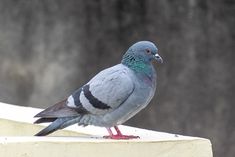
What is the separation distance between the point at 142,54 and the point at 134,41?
4.73 meters

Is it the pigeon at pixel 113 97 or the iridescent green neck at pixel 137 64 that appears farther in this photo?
the iridescent green neck at pixel 137 64

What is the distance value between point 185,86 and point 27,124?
13.6 ft

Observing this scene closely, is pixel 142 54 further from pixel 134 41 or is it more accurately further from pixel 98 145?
pixel 134 41

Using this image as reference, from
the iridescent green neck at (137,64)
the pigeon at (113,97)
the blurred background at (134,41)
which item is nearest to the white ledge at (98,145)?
the pigeon at (113,97)

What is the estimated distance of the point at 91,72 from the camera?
9.99 metres

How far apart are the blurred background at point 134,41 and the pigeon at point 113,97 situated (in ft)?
15.0

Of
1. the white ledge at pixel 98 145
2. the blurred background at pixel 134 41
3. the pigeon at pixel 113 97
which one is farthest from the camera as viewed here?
the blurred background at pixel 134 41

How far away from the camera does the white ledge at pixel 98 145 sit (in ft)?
15.0

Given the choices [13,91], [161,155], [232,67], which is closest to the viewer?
[161,155]

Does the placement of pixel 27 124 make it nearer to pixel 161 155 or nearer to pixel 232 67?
pixel 161 155

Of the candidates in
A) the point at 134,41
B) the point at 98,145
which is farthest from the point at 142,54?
the point at 134,41

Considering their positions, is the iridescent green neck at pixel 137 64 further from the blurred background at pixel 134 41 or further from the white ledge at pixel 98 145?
the blurred background at pixel 134 41

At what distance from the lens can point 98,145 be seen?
15.6ft

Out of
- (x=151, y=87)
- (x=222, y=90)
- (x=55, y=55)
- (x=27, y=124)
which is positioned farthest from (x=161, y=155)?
(x=55, y=55)
